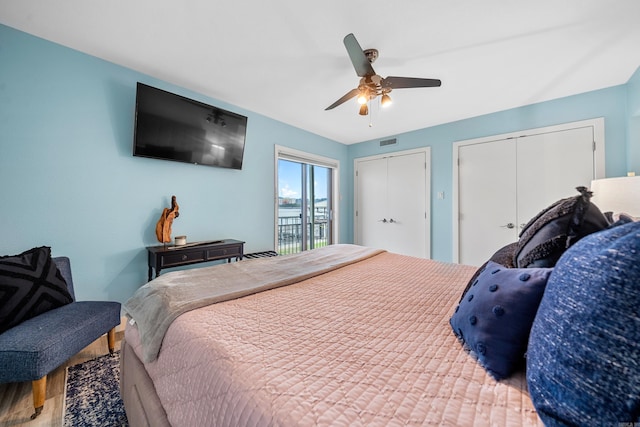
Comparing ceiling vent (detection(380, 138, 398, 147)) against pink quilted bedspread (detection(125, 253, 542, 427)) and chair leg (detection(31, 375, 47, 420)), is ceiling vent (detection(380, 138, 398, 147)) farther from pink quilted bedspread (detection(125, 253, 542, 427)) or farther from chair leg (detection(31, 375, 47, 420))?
chair leg (detection(31, 375, 47, 420))

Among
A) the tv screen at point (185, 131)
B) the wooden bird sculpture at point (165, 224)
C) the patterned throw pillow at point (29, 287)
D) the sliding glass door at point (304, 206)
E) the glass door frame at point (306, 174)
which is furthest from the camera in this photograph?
the sliding glass door at point (304, 206)

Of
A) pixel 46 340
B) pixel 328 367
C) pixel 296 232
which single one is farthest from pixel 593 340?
pixel 296 232

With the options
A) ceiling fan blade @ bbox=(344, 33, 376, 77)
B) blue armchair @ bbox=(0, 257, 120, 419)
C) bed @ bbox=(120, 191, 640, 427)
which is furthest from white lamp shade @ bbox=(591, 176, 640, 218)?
blue armchair @ bbox=(0, 257, 120, 419)

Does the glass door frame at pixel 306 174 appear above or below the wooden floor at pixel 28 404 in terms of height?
above

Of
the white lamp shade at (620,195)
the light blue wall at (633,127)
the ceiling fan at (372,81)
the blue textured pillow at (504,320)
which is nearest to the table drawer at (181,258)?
the ceiling fan at (372,81)

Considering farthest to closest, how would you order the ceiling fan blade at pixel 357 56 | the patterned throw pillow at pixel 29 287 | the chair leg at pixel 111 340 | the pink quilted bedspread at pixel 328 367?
the chair leg at pixel 111 340, the ceiling fan blade at pixel 357 56, the patterned throw pillow at pixel 29 287, the pink quilted bedspread at pixel 328 367

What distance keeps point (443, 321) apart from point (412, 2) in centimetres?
190

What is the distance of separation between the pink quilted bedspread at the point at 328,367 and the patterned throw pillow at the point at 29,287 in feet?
2.86

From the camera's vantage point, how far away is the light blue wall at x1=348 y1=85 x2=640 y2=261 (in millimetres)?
2564

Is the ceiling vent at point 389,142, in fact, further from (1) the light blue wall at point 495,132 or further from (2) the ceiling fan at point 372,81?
(2) the ceiling fan at point 372,81

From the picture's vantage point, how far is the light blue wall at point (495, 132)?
8.41 feet

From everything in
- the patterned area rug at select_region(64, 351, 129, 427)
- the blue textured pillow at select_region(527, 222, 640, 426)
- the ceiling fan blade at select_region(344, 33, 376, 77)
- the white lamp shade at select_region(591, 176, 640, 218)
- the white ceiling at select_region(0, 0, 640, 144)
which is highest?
the white ceiling at select_region(0, 0, 640, 144)

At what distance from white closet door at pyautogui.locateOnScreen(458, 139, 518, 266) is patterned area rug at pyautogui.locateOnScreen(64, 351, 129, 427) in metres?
4.02

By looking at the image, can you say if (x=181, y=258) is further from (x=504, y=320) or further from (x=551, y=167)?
(x=551, y=167)
